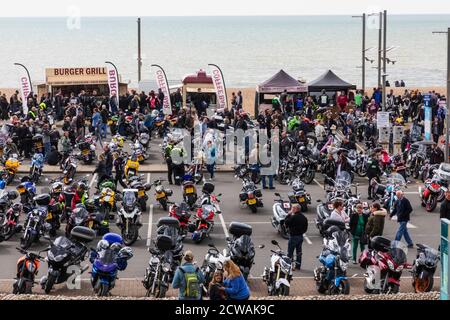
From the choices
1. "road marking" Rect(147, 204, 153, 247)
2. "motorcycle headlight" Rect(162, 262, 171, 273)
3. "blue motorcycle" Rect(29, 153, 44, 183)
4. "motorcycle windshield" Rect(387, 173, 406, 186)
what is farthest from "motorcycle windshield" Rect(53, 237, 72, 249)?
"blue motorcycle" Rect(29, 153, 44, 183)

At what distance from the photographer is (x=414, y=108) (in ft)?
129

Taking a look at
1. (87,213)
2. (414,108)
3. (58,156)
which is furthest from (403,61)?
(87,213)

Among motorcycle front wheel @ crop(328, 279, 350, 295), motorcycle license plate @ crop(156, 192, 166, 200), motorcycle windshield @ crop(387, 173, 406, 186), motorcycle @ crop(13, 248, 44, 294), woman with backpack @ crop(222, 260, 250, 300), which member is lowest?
motorcycle front wheel @ crop(328, 279, 350, 295)

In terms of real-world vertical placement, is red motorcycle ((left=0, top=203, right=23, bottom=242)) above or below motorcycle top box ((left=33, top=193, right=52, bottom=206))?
below

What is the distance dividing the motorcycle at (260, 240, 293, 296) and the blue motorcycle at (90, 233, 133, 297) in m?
2.22

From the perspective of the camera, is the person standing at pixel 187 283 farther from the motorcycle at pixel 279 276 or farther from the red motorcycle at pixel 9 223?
the red motorcycle at pixel 9 223

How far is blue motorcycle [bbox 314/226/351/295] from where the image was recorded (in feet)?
52.0

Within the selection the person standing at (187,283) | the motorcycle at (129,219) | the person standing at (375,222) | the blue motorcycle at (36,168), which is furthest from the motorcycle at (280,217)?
the blue motorcycle at (36,168)

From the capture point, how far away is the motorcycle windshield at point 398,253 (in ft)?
52.1

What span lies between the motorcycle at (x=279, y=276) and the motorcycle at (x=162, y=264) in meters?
1.48

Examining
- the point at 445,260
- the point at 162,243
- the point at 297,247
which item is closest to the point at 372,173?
the point at 297,247

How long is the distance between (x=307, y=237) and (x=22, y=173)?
1039cm

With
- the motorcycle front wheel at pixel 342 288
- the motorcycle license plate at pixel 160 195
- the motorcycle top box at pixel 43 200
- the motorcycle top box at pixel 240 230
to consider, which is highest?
the motorcycle top box at pixel 43 200

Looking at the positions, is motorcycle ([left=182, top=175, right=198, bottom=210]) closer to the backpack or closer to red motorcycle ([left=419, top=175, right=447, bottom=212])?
red motorcycle ([left=419, top=175, right=447, bottom=212])
